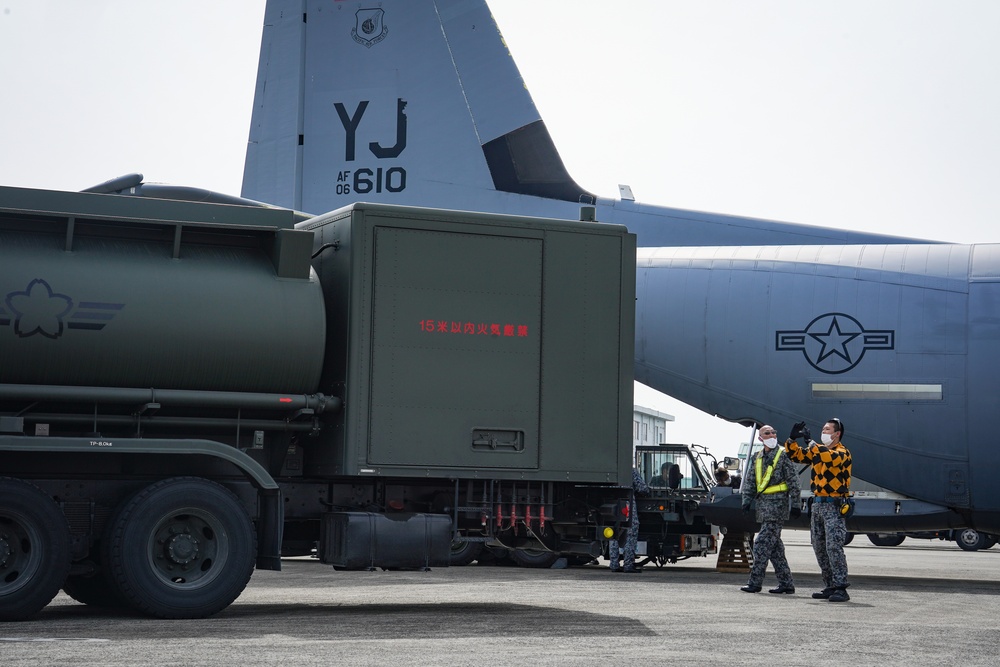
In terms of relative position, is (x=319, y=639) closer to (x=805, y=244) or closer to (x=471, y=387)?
(x=471, y=387)

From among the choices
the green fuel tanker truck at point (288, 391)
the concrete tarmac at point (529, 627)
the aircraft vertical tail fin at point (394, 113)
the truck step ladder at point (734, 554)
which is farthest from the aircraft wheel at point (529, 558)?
the green fuel tanker truck at point (288, 391)

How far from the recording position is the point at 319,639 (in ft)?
27.9

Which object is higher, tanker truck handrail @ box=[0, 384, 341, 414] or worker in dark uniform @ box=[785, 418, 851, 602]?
tanker truck handrail @ box=[0, 384, 341, 414]

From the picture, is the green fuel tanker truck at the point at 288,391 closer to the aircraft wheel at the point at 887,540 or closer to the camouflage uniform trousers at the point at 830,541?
the camouflage uniform trousers at the point at 830,541

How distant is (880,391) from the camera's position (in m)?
15.7

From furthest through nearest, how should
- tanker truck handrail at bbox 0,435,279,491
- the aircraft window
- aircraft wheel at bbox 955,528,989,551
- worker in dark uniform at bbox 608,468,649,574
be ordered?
aircraft wheel at bbox 955,528,989,551, worker in dark uniform at bbox 608,468,649,574, the aircraft window, tanker truck handrail at bbox 0,435,279,491

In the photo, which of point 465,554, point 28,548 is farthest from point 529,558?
point 28,548

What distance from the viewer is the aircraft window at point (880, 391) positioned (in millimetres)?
15445

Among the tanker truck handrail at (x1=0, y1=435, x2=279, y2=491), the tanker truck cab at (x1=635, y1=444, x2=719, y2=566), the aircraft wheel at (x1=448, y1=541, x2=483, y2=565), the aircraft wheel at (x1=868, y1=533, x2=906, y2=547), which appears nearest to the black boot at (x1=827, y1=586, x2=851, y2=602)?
the tanker truck cab at (x1=635, y1=444, x2=719, y2=566)

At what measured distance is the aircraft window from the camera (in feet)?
50.7

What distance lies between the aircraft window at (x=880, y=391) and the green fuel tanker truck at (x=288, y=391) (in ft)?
18.0

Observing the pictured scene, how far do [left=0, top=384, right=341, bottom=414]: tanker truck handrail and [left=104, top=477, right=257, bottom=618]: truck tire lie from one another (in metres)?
0.66

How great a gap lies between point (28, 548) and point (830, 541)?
8.12 meters

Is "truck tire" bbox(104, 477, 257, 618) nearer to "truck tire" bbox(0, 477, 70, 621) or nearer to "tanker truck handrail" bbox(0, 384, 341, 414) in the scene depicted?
"truck tire" bbox(0, 477, 70, 621)
